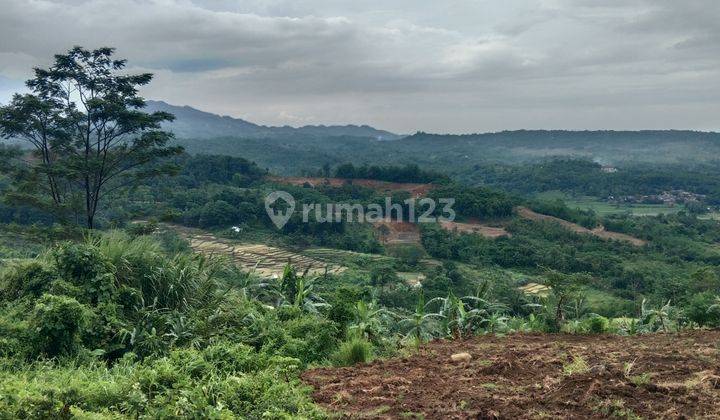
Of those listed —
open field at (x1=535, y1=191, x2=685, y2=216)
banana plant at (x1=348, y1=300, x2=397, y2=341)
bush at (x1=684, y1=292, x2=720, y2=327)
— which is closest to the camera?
banana plant at (x1=348, y1=300, x2=397, y2=341)

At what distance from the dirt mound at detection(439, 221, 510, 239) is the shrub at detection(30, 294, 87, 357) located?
32306 millimetres

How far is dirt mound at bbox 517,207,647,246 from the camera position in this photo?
118 feet

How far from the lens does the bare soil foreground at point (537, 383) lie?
10.1 feet

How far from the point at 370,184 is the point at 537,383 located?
44.5 metres

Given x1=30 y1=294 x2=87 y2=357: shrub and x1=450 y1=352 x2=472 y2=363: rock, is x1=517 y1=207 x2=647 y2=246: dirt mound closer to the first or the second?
x1=450 y1=352 x2=472 y2=363: rock

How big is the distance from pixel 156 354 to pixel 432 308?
391 centimetres

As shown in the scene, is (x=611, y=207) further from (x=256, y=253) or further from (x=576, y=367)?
(x=576, y=367)

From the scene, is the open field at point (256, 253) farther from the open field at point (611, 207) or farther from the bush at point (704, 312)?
the open field at point (611, 207)

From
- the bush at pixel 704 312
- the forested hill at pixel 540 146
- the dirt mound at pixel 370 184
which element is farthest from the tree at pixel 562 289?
the forested hill at pixel 540 146

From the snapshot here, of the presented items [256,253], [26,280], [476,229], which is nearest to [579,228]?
[476,229]

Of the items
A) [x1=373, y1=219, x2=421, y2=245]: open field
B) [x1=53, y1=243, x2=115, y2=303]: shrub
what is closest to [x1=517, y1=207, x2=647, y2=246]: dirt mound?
[x1=373, y1=219, x2=421, y2=245]: open field

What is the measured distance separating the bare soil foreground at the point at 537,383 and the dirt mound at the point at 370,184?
3954cm

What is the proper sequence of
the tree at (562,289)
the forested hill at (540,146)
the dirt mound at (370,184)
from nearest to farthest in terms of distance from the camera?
the tree at (562,289), the dirt mound at (370,184), the forested hill at (540,146)

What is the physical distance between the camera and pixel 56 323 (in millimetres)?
4156
